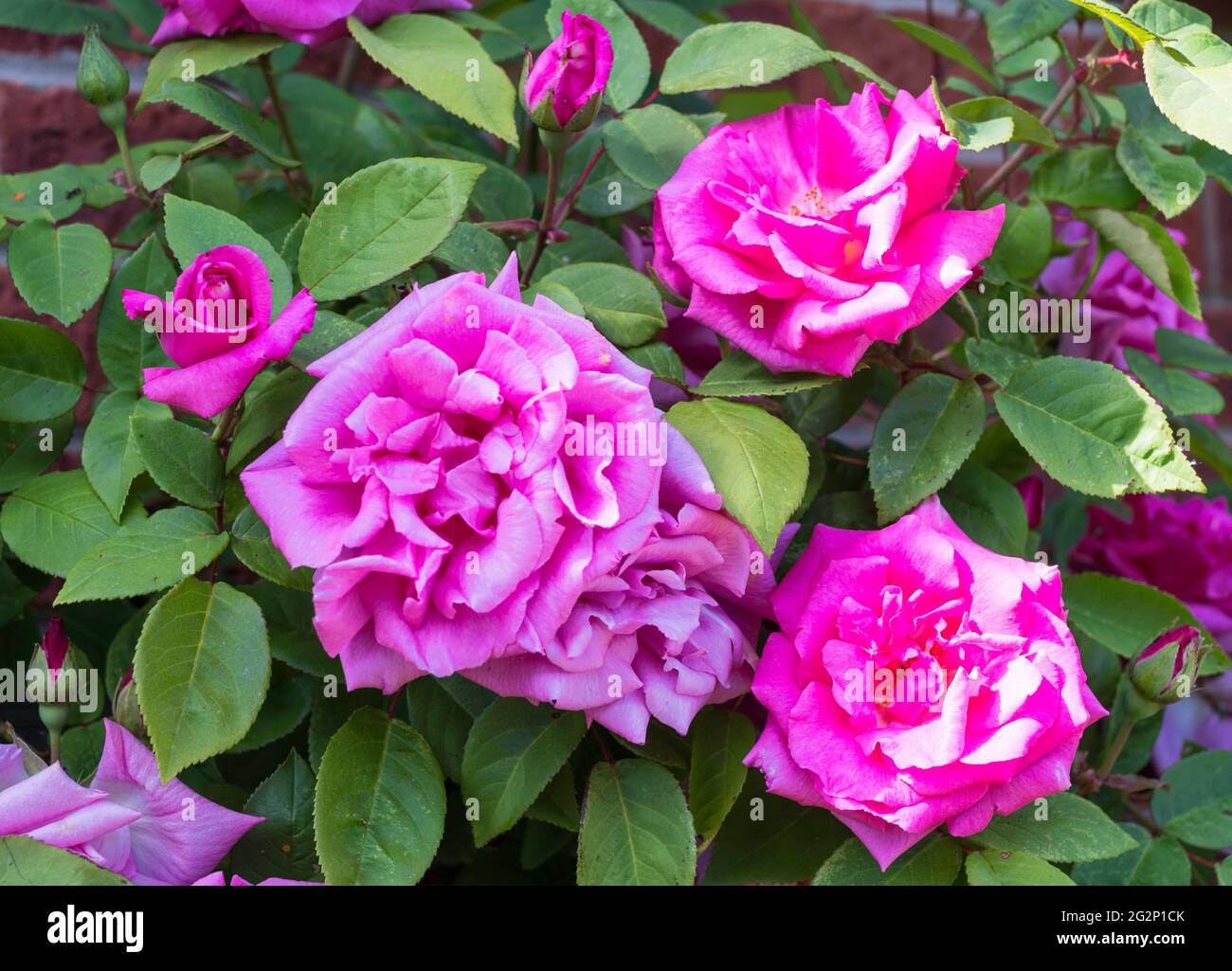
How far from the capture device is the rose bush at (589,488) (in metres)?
0.37

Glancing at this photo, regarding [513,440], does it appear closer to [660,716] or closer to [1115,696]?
[660,716]

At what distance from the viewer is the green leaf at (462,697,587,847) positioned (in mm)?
417

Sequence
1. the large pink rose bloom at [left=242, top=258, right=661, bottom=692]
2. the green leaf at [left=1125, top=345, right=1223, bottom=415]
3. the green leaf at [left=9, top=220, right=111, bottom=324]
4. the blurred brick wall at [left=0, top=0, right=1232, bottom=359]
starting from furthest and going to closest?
the blurred brick wall at [left=0, top=0, right=1232, bottom=359] → the green leaf at [left=1125, top=345, right=1223, bottom=415] → the green leaf at [left=9, top=220, right=111, bottom=324] → the large pink rose bloom at [left=242, top=258, right=661, bottom=692]

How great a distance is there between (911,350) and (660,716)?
0.65 feet

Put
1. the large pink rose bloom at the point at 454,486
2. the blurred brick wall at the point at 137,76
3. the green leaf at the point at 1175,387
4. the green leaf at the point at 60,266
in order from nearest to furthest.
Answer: the large pink rose bloom at the point at 454,486
the green leaf at the point at 60,266
the green leaf at the point at 1175,387
the blurred brick wall at the point at 137,76

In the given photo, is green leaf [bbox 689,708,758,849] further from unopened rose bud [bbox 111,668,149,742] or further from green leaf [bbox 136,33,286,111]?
green leaf [bbox 136,33,286,111]

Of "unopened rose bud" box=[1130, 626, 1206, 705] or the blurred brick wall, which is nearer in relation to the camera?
"unopened rose bud" box=[1130, 626, 1206, 705]

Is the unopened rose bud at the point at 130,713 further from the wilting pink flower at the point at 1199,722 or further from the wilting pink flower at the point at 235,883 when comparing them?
the wilting pink flower at the point at 1199,722

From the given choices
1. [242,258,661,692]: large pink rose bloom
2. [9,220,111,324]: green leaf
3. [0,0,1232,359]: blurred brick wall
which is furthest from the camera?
[0,0,1232,359]: blurred brick wall

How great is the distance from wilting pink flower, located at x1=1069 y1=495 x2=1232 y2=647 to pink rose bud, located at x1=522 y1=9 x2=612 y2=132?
364mm

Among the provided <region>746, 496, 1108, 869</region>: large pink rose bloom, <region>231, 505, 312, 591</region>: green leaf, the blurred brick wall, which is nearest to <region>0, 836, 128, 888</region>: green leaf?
<region>231, 505, 312, 591</region>: green leaf

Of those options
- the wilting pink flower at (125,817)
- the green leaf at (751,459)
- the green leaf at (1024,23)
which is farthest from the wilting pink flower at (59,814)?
the green leaf at (1024,23)
